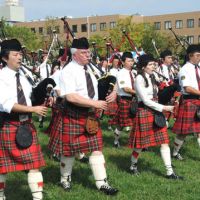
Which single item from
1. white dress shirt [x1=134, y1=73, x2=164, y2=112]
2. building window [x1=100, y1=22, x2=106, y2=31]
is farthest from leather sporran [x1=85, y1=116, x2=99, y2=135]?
building window [x1=100, y1=22, x2=106, y2=31]

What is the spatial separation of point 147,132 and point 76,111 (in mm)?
1290

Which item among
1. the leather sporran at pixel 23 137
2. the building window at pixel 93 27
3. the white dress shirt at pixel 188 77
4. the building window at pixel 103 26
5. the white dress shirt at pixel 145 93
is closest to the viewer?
the leather sporran at pixel 23 137

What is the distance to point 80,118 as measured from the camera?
512 centimetres

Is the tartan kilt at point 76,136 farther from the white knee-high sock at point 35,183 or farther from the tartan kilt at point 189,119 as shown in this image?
the tartan kilt at point 189,119

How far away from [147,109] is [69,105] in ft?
4.31

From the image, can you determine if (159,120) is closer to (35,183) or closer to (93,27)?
(35,183)

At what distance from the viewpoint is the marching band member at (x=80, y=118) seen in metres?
5.01

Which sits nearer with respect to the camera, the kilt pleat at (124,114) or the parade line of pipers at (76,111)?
the parade line of pipers at (76,111)

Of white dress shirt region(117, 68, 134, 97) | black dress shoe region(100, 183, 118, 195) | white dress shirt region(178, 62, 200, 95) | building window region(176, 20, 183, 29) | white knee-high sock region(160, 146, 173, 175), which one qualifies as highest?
building window region(176, 20, 183, 29)

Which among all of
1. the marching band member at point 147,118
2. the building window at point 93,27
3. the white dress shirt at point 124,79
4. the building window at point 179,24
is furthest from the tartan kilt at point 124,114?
the building window at point 93,27

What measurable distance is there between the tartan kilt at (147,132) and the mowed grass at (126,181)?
49cm

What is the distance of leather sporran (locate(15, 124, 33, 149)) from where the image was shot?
4367mm

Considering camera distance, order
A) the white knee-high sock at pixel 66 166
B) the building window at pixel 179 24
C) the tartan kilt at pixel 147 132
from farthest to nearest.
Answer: the building window at pixel 179 24 < the tartan kilt at pixel 147 132 < the white knee-high sock at pixel 66 166

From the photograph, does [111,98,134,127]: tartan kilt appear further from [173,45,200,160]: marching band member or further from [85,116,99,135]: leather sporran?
[85,116,99,135]: leather sporran
